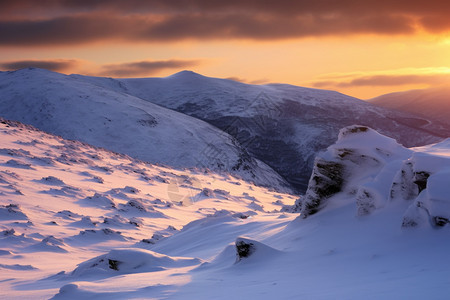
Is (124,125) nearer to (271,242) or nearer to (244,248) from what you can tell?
(271,242)

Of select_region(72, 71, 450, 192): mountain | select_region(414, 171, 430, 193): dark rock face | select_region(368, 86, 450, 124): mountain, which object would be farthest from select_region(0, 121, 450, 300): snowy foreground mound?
select_region(368, 86, 450, 124): mountain

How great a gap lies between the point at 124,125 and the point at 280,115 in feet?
119

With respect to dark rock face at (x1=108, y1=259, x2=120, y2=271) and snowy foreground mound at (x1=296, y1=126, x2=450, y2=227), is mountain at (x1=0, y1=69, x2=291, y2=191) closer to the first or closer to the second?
snowy foreground mound at (x1=296, y1=126, x2=450, y2=227)

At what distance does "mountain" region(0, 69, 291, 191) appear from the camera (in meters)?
36.7

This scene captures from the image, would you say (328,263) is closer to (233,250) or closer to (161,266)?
(233,250)

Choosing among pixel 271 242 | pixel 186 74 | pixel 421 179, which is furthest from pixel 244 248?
pixel 186 74

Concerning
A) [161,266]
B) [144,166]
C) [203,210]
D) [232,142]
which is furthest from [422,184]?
[232,142]

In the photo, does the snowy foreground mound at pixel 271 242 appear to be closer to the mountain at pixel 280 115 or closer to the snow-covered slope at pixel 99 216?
the snow-covered slope at pixel 99 216

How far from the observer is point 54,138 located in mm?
22391

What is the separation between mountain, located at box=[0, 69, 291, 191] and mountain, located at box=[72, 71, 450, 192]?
7.46m

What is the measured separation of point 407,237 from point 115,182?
12.8 metres

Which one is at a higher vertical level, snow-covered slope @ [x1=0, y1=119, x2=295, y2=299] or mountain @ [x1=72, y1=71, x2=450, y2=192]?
mountain @ [x1=72, y1=71, x2=450, y2=192]

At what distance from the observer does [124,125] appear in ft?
131

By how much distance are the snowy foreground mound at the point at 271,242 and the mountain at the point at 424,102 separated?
263 ft
